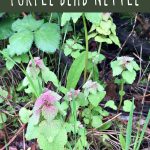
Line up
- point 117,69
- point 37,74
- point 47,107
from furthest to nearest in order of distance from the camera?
point 117,69, point 37,74, point 47,107

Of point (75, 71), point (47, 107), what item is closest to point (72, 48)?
point (75, 71)

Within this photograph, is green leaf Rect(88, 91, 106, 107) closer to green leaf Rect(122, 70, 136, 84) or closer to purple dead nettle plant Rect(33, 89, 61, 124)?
green leaf Rect(122, 70, 136, 84)

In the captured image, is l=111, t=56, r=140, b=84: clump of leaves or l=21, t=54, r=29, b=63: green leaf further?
l=21, t=54, r=29, b=63: green leaf

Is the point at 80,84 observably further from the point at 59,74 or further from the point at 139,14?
the point at 139,14

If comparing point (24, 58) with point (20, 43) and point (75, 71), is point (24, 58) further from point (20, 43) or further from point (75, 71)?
point (75, 71)

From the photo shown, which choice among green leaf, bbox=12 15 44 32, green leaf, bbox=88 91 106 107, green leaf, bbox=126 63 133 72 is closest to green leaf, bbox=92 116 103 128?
green leaf, bbox=88 91 106 107

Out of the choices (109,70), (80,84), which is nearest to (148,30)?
(109,70)
